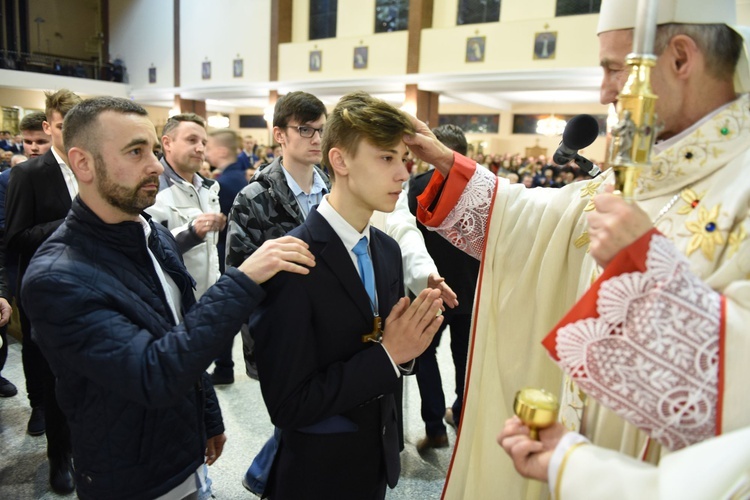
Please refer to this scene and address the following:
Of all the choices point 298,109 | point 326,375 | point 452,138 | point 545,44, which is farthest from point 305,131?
point 545,44

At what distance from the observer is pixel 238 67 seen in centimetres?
1570

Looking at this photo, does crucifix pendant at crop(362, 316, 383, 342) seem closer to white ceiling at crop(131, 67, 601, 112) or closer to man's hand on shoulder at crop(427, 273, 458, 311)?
man's hand on shoulder at crop(427, 273, 458, 311)

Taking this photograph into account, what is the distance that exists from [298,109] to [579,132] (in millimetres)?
1477

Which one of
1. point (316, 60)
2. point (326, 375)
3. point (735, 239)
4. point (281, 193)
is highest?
point (316, 60)

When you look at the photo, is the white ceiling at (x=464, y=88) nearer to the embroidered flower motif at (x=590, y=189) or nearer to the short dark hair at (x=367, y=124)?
the short dark hair at (x=367, y=124)

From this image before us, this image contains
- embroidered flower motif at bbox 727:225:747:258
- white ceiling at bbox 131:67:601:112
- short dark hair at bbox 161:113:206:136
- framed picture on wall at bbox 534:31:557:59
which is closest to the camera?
embroidered flower motif at bbox 727:225:747:258

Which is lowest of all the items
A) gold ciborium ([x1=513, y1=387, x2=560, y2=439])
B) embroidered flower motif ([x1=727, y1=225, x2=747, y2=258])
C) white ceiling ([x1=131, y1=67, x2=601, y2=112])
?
gold ciborium ([x1=513, y1=387, x2=560, y2=439])

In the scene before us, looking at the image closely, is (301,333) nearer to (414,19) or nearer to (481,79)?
(481,79)

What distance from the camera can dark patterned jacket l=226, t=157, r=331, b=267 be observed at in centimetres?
243

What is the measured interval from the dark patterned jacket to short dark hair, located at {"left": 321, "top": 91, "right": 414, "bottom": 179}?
0.99 meters

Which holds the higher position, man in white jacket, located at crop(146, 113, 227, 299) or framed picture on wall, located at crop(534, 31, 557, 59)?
framed picture on wall, located at crop(534, 31, 557, 59)

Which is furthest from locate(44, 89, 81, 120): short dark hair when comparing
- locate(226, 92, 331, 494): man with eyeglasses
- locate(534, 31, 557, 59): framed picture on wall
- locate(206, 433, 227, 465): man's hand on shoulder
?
locate(534, 31, 557, 59): framed picture on wall

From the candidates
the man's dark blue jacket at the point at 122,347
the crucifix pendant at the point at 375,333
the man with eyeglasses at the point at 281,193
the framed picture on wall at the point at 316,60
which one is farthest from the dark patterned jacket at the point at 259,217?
the framed picture on wall at the point at 316,60

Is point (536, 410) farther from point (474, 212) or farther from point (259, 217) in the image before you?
point (259, 217)
